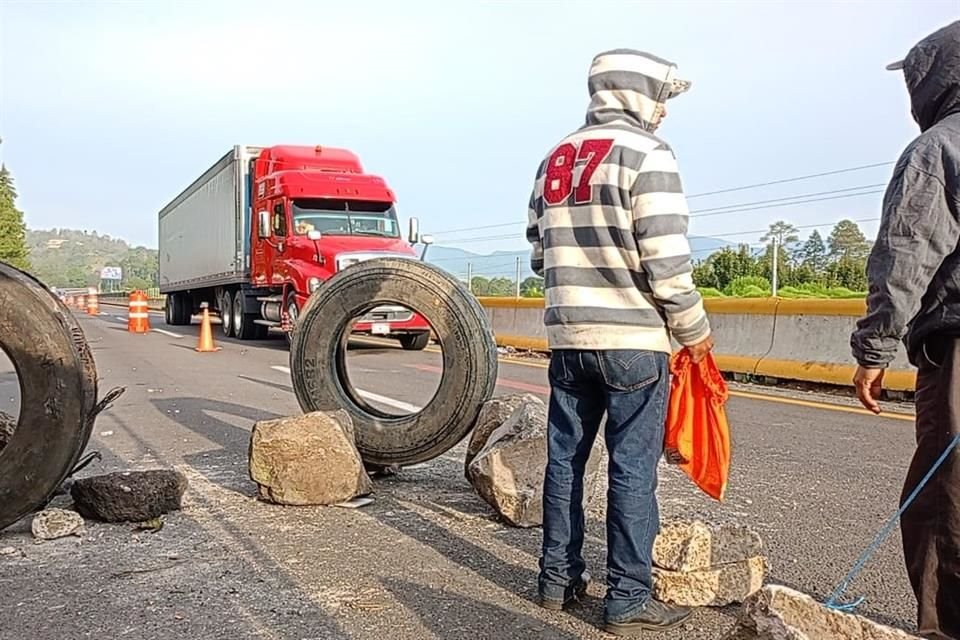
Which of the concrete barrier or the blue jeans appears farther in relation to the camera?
the concrete barrier

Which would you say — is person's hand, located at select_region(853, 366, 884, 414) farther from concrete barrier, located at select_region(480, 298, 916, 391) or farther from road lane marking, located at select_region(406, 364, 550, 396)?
road lane marking, located at select_region(406, 364, 550, 396)

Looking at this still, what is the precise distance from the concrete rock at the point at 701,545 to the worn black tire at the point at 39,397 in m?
2.75

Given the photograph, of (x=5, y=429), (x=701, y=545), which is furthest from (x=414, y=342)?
(x=701, y=545)

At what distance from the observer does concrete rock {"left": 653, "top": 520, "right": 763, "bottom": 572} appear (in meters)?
3.53

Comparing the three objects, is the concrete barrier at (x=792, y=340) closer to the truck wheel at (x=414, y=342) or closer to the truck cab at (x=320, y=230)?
the truck cab at (x=320, y=230)

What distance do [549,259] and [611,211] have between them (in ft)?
1.05

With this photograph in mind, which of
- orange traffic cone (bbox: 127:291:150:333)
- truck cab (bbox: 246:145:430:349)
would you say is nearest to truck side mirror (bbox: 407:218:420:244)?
truck cab (bbox: 246:145:430:349)

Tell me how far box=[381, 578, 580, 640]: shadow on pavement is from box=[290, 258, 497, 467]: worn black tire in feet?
5.89

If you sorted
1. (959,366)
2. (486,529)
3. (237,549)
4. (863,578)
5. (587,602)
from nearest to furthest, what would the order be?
1. (959,366)
2. (587,602)
3. (863,578)
4. (237,549)
5. (486,529)

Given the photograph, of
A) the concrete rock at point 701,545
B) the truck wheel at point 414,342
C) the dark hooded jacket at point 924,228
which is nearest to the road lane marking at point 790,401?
the concrete rock at point 701,545

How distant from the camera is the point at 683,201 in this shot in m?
3.27

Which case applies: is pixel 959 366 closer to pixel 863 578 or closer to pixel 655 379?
pixel 655 379

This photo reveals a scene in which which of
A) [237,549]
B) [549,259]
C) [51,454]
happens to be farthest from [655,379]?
[51,454]

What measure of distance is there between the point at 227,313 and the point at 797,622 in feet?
67.7
